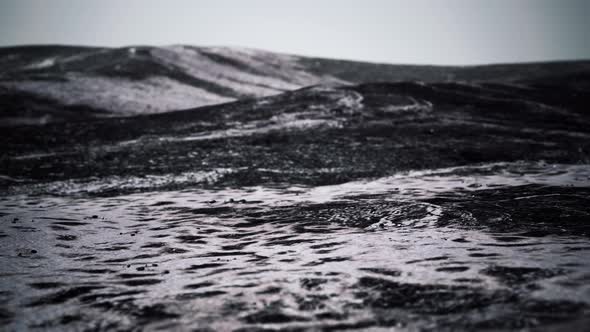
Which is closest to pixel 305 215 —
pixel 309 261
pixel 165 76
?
pixel 309 261

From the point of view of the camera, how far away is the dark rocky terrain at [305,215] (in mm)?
2410

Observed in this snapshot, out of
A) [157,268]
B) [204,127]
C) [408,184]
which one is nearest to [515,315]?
[157,268]

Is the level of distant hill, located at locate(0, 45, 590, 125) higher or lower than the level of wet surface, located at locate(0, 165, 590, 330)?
higher

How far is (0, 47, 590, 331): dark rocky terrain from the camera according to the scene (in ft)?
7.91

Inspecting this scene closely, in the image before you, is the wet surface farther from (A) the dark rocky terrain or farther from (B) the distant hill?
(B) the distant hill

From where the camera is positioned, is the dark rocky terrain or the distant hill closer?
the dark rocky terrain

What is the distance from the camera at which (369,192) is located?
6.09 metres

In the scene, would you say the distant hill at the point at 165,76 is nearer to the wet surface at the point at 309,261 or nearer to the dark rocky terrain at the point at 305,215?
the dark rocky terrain at the point at 305,215

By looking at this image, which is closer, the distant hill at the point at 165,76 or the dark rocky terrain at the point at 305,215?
the dark rocky terrain at the point at 305,215

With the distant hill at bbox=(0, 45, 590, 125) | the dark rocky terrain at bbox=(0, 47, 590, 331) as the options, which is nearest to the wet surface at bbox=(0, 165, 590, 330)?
the dark rocky terrain at bbox=(0, 47, 590, 331)

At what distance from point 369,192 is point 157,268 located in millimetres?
3499

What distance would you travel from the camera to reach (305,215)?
198 inches

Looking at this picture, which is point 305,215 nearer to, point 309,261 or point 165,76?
point 309,261

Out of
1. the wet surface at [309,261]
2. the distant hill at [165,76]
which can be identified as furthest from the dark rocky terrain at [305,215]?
the distant hill at [165,76]
